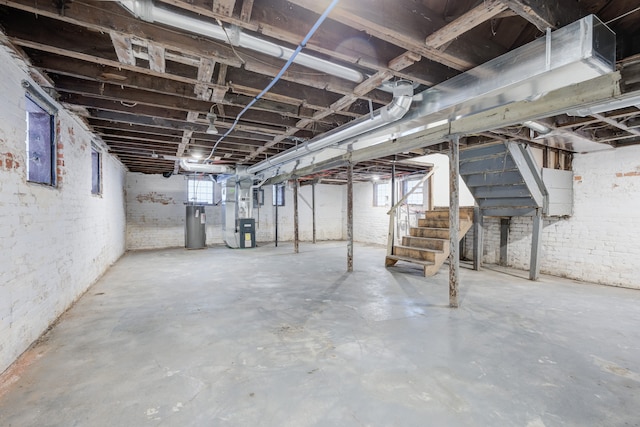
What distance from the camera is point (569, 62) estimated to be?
1590 millimetres

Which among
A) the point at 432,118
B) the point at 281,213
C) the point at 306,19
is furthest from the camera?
the point at 281,213

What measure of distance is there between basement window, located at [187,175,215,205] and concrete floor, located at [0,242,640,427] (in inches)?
205

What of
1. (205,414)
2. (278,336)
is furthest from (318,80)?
(205,414)

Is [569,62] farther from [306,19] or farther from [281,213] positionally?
[281,213]

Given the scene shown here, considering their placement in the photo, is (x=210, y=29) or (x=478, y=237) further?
(x=478, y=237)

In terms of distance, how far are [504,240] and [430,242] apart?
1771 millimetres

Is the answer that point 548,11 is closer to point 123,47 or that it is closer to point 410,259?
point 123,47

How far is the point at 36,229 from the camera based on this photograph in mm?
2379

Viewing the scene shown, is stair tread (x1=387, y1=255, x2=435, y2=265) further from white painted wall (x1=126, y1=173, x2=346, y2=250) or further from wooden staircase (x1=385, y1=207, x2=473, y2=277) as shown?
white painted wall (x1=126, y1=173, x2=346, y2=250)

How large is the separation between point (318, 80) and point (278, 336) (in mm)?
2142

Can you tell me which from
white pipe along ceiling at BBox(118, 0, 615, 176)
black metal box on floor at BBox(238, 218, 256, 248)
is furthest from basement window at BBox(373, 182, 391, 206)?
white pipe along ceiling at BBox(118, 0, 615, 176)

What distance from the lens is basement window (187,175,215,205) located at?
873 centimetres

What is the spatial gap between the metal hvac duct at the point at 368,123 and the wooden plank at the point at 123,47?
1.94 metres

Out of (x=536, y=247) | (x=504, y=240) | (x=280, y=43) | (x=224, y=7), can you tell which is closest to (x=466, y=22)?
(x=280, y=43)
